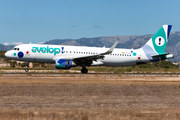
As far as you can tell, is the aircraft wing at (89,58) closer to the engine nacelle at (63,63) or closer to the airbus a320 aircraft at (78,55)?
the airbus a320 aircraft at (78,55)

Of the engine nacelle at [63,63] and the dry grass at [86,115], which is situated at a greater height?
the engine nacelle at [63,63]

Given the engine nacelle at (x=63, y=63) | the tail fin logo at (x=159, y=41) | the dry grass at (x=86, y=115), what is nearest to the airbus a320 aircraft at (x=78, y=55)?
the engine nacelle at (x=63, y=63)

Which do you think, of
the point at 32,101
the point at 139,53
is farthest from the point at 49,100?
the point at 139,53

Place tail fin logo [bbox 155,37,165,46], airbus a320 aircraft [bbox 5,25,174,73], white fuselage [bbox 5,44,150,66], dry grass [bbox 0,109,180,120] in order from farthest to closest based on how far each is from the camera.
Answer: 1. tail fin logo [bbox 155,37,165,46]
2. white fuselage [bbox 5,44,150,66]
3. airbus a320 aircraft [bbox 5,25,174,73]
4. dry grass [bbox 0,109,180,120]

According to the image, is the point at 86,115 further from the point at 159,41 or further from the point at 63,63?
the point at 159,41

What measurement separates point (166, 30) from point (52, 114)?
3340 cm

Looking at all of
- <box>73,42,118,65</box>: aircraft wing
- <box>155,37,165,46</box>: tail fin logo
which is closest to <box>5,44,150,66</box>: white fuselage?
<box>73,42,118,65</box>: aircraft wing

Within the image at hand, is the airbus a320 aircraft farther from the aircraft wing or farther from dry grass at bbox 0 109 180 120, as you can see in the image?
dry grass at bbox 0 109 180 120

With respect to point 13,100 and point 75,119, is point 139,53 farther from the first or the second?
point 75,119

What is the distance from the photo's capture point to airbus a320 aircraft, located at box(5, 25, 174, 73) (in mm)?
34594

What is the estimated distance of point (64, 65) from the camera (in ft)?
112

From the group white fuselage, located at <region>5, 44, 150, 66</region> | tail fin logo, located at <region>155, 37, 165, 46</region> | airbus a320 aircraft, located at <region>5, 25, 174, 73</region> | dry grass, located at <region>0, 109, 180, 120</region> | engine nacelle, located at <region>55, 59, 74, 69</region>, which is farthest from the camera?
tail fin logo, located at <region>155, 37, 165, 46</region>

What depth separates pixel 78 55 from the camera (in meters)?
36.1

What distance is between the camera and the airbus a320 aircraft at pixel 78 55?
34.6m
